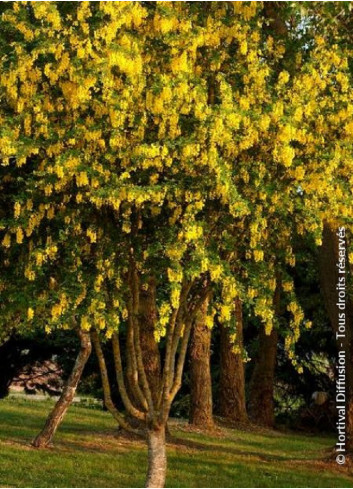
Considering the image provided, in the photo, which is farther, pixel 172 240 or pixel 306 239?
pixel 306 239

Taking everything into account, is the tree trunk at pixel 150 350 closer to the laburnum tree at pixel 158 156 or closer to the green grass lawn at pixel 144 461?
the green grass lawn at pixel 144 461

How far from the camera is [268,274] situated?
12703 mm

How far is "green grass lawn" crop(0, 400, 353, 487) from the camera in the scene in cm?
1521

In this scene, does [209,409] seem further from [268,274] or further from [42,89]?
[42,89]

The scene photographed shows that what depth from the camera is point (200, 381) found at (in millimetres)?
23219

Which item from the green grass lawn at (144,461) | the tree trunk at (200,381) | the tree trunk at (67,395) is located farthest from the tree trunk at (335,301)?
the tree trunk at (200,381)

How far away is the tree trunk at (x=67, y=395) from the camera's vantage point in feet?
55.6

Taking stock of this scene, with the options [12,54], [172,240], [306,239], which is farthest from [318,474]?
[12,54]

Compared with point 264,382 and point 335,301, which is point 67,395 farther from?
point 264,382

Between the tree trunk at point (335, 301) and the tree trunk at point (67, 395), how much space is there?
450cm

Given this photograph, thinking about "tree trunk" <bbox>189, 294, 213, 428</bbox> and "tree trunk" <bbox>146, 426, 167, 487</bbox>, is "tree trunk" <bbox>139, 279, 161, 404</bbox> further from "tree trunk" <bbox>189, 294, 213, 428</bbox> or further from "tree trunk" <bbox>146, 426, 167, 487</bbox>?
"tree trunk" <bbox>146, 426, 167, 487</bbox>

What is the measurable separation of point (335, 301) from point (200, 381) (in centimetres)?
677

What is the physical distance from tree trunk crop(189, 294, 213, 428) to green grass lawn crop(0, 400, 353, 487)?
1.70 ft

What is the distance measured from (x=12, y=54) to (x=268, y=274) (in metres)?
4.46
